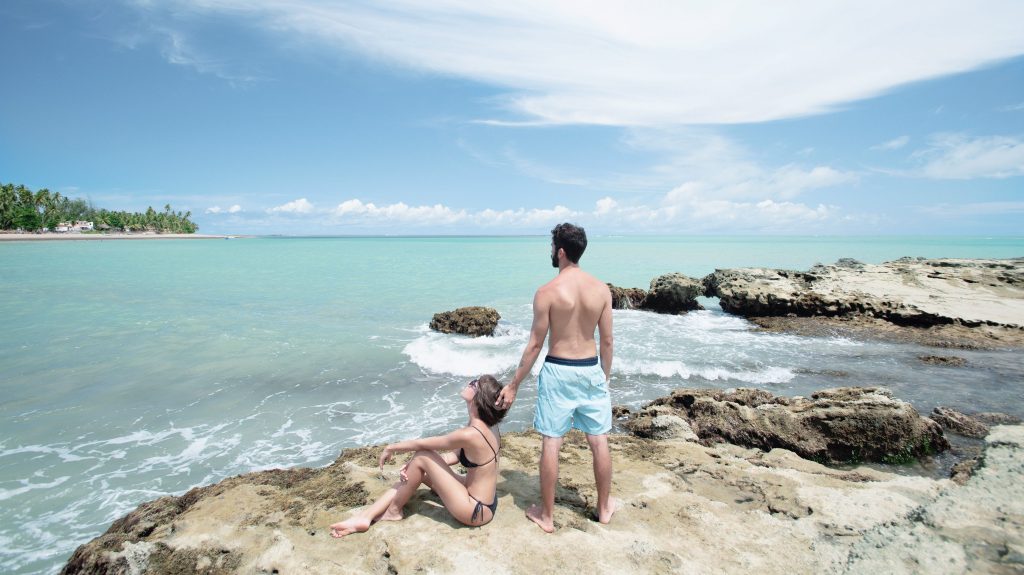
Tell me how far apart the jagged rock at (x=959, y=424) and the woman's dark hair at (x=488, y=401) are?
721cm

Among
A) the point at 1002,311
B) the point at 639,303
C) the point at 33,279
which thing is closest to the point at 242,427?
the point at 639,303

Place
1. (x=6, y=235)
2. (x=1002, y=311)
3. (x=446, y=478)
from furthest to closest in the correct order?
(x=6, y=235) < (x=1002, y=311) < (x=446, y=478)

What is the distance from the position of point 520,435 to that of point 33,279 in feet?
116

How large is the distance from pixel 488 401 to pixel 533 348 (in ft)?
2.00

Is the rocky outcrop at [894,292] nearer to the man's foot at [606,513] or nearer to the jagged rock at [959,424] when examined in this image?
the jagged rock at [959,424]

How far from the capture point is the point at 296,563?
347 cm

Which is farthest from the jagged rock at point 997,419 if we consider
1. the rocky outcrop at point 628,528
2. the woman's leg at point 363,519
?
the woman's leg at point 363,519

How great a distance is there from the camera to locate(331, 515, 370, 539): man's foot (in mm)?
3803

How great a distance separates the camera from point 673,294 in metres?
20.1

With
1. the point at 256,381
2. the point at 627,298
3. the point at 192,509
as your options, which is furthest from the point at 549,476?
the point at 627,298

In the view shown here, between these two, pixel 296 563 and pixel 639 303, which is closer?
pixel 296 563

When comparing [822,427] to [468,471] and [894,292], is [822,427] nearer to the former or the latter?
[468,471]

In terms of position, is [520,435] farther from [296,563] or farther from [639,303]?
[639,303]

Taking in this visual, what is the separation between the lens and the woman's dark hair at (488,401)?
3863mm
